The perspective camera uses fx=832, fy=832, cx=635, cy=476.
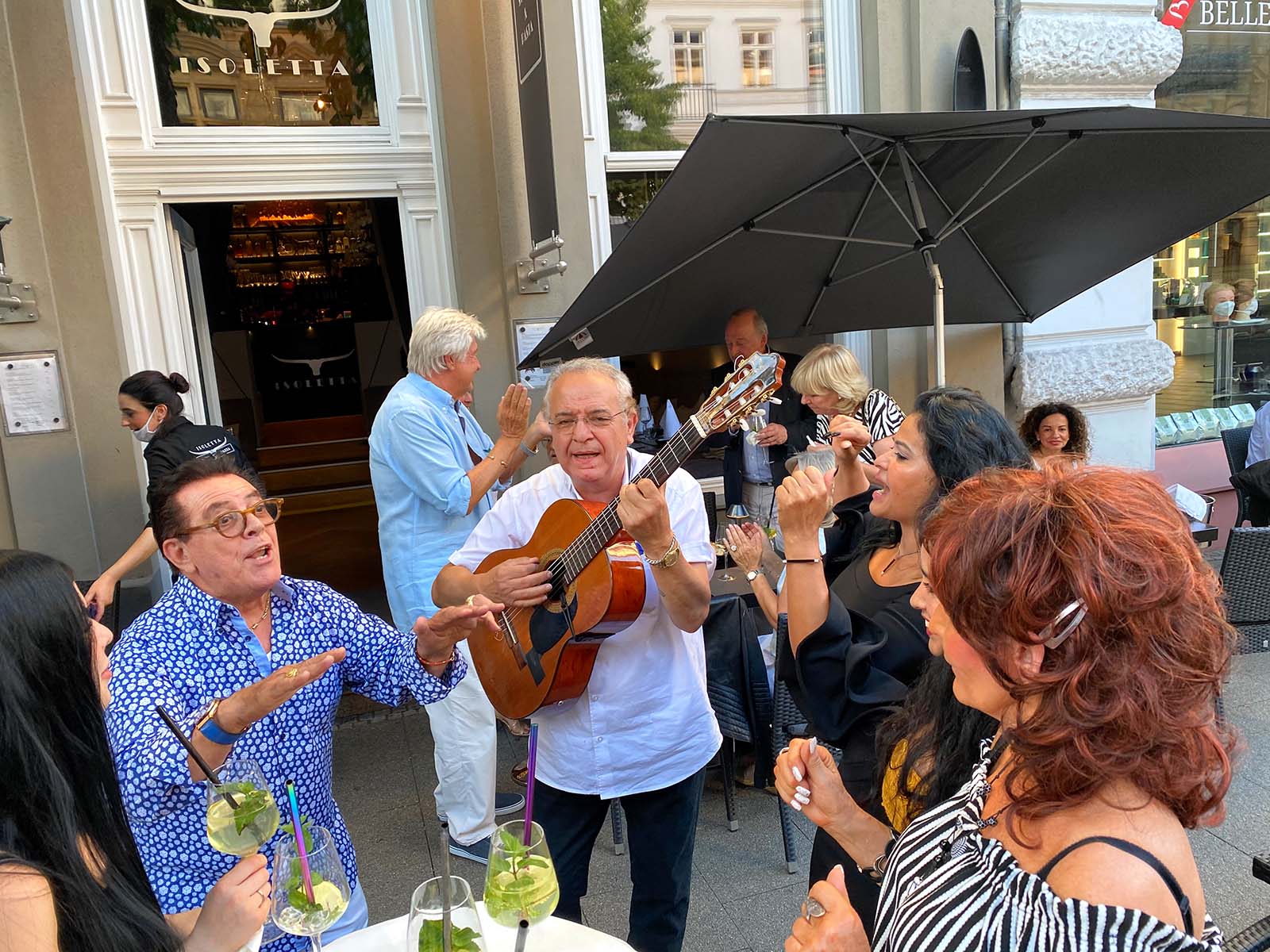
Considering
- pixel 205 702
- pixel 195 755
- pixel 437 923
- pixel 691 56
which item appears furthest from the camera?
pixel 691 56

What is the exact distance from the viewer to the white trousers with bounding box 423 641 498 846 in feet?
10.7

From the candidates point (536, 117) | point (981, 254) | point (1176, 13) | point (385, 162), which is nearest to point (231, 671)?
point (536, 117)

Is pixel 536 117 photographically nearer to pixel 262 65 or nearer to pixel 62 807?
pixel 262 65

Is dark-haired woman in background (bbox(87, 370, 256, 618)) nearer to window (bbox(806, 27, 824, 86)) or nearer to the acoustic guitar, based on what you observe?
the acoustic guitar

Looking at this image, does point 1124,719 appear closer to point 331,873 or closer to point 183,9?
point 331,873

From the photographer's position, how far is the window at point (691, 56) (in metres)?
Answer: 5.09

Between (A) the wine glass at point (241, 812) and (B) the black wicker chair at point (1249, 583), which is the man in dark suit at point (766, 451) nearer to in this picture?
(B) the black wicker chair at point (1249, 583)

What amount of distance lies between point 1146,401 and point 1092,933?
217 inches

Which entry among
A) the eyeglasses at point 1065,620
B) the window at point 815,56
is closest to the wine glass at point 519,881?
the eyeglasses at point 1065,620

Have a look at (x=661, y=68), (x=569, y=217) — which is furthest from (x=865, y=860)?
(x=661, y=68)

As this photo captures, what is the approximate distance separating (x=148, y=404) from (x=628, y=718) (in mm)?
2905

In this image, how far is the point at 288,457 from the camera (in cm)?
955

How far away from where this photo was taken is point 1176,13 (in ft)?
18.1

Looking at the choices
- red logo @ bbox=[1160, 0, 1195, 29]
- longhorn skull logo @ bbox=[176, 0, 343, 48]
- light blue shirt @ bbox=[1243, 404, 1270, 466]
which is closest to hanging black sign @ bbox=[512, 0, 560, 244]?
longhorn skull logo @ bbox=[176, 0, 343, 48]
